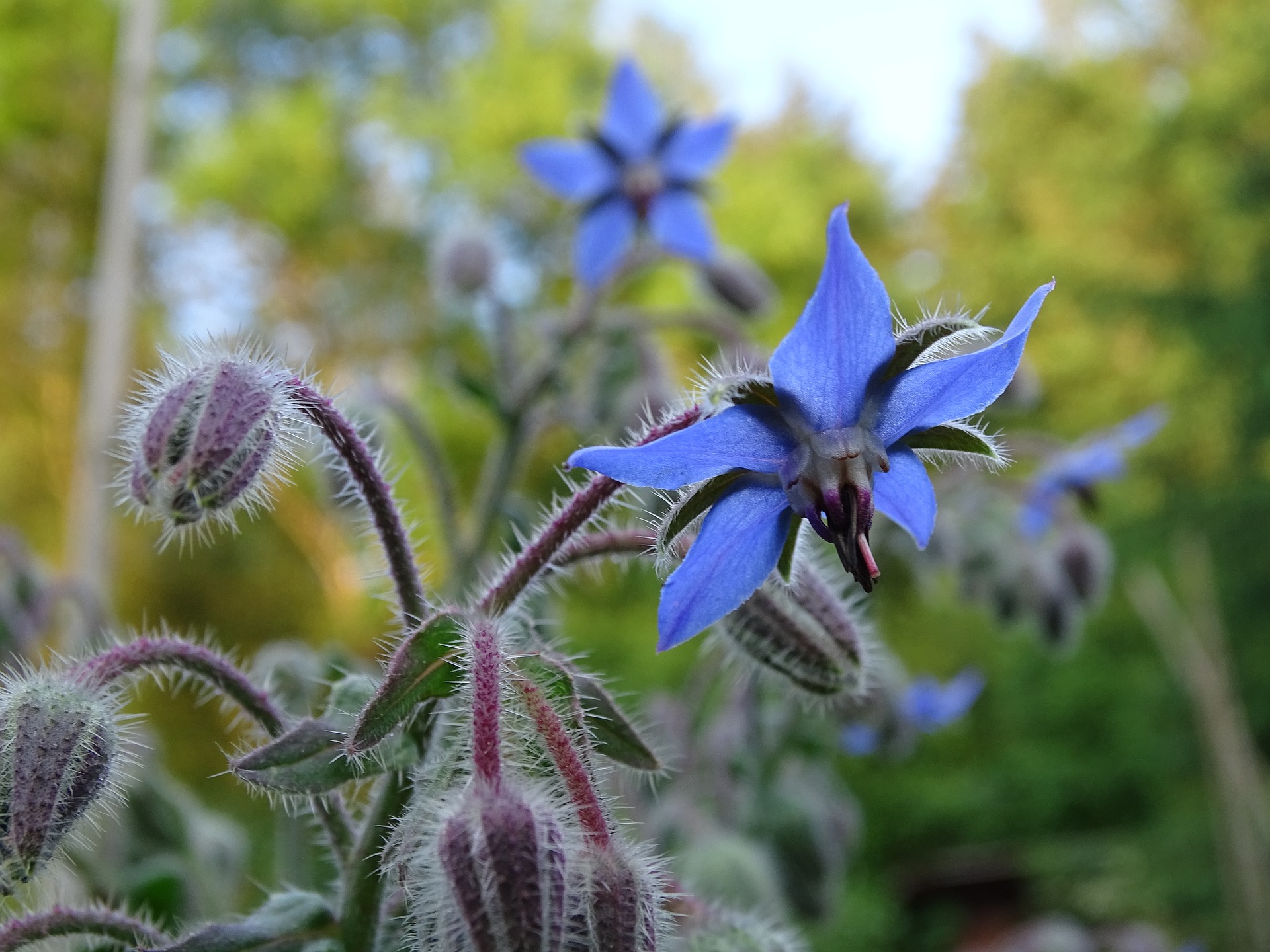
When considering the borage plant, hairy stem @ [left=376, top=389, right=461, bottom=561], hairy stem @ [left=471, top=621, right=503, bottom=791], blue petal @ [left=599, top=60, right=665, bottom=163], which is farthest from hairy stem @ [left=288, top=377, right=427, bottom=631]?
blue petal @ [left=599, top=60, right=665, bottom=163]

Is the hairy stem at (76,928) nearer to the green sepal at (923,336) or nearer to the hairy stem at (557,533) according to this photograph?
the hairy stem at (557,533)

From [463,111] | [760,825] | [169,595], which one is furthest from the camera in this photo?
[463,111]

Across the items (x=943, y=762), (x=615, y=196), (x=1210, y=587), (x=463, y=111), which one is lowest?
(x=615, y=196)

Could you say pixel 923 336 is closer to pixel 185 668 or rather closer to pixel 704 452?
pixel 704 452

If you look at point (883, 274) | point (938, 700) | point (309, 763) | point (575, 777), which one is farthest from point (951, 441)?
point (883, 274)

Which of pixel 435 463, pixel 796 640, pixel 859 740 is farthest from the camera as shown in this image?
pixel 859 740

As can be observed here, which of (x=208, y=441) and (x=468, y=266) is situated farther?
(x=468, y=266)

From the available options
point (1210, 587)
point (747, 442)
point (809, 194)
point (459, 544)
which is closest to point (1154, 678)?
point (1210, 587)

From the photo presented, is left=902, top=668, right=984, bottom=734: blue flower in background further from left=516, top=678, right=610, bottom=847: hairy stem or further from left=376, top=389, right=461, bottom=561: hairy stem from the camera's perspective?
left=516, top=678, right=610, bottom=847: hairy stem

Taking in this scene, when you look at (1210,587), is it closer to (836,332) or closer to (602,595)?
(602,595)
